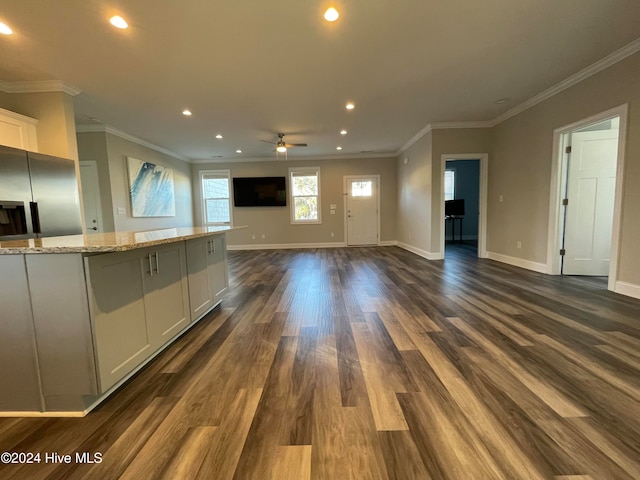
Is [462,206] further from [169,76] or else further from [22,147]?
[22,147]

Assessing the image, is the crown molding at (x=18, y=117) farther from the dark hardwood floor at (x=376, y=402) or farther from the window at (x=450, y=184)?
the window at (x=450, y=184)

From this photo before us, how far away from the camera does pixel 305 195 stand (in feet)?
26.1

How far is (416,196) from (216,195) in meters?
5.82

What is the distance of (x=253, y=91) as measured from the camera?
12.0ft

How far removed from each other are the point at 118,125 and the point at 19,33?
9.01 feet

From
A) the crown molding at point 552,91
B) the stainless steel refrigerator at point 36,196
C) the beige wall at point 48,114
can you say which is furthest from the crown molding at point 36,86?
the crown molding at point 552,91

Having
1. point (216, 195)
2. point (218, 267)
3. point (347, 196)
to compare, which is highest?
point (216, 195)

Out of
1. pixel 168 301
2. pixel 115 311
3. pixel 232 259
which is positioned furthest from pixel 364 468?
pixel 232 259

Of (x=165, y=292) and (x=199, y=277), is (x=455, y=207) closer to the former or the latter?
(x=199, y=277)

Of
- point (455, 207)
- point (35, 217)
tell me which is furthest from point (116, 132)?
point (455, 207)

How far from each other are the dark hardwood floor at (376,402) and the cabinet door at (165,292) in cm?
17

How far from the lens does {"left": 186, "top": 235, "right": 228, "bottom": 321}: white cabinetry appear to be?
2430 mm

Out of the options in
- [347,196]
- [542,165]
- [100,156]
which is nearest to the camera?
[542,165]

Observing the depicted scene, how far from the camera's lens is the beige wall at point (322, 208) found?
25.6 feet
